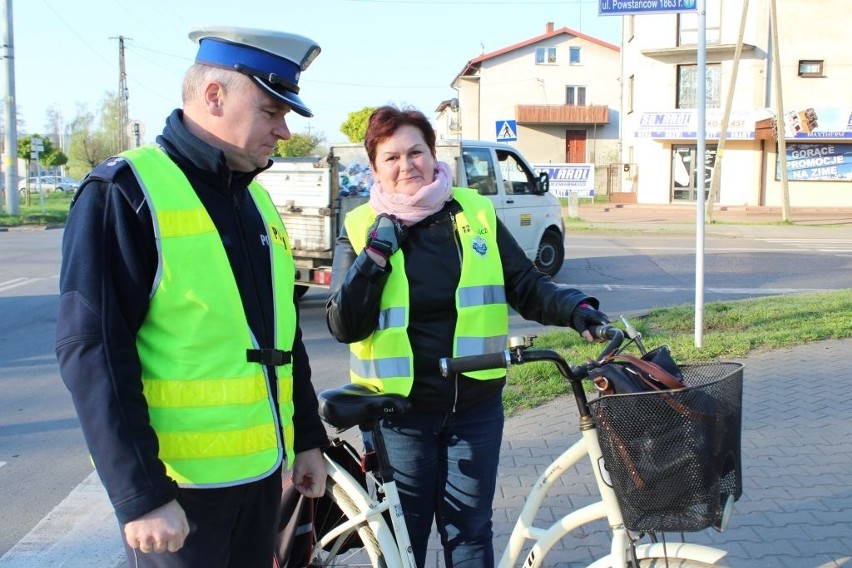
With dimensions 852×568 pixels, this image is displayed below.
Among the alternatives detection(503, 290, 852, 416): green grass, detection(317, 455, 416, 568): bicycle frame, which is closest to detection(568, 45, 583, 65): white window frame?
detection(503, 290, 852, 416): green grass

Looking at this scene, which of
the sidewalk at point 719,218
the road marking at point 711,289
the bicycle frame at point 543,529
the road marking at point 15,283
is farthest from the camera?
the sidewalk at point 719,218

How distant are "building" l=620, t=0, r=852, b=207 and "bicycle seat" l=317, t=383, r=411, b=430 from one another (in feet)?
92.6

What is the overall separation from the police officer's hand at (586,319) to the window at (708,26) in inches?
1203

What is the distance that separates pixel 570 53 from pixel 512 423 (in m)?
49.9

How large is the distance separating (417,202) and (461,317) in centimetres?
44

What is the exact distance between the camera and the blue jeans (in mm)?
2920

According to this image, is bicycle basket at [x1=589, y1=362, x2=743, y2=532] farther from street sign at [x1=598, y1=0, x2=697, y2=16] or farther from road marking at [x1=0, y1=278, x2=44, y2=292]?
road marking at [x1=0, y1=278, x2=44, y2=292]

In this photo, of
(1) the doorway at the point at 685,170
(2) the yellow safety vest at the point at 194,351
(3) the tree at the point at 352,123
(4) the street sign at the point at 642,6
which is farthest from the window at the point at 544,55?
(2) the yellow safety vest at the point at 194,351

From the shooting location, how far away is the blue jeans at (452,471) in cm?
292

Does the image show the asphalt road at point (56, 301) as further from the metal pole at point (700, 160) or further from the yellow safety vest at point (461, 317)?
the metal pole at point (700, 160)

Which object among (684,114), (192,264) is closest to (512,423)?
(192,264)

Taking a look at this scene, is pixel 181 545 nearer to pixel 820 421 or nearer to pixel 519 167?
pixel 820 421

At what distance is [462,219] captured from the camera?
2.95 meters

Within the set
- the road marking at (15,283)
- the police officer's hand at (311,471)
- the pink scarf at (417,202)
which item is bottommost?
the road marking at (15,283)
